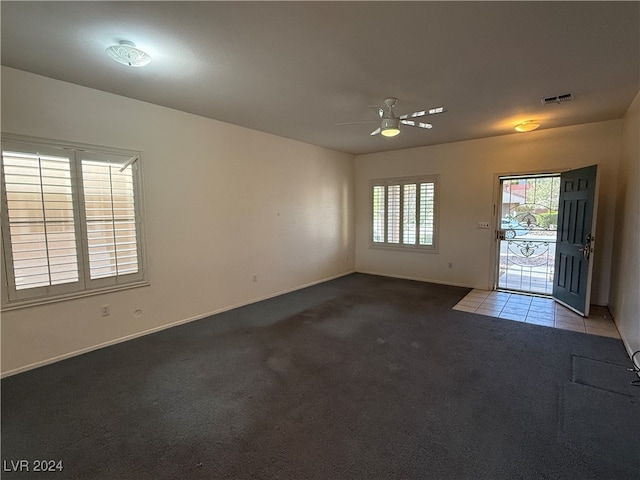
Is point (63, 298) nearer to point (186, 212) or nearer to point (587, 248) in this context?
point (186, 212)

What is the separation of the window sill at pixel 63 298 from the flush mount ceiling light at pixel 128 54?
7.28 feet

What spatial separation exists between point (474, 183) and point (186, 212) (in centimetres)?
475

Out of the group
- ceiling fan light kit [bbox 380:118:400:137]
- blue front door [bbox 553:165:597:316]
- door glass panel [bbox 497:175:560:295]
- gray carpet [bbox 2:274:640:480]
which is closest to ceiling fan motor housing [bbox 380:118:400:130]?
ceiling fan light kit [bbox 380:118:400:137]

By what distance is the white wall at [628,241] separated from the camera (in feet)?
9.78

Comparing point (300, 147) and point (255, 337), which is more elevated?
point (300, 147)

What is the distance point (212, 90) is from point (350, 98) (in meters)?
1.44

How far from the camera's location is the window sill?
2672 millimetres

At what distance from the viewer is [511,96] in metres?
3.24

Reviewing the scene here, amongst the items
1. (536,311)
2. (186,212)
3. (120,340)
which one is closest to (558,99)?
(536,311)

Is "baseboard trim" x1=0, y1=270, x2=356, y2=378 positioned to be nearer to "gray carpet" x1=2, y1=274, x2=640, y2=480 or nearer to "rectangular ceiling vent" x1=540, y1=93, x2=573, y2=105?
"gray carpet" x1=2, y1=274, x2=640, y2=480

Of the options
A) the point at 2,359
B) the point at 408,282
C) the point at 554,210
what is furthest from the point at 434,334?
the point at 2,359

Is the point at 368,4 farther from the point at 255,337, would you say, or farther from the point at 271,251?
the point at 271,251

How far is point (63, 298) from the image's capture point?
9.66ft

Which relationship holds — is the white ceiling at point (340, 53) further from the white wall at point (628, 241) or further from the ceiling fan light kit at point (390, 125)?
the white wall at point (628, 241)
